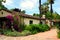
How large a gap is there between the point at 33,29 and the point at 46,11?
3627 cm

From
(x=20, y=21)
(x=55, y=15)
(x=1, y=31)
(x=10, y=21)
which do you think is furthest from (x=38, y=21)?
(x=55, y=15)

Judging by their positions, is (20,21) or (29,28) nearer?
(29,28)

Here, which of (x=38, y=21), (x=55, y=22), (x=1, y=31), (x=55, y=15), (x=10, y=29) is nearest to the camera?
(x=1, y=31)

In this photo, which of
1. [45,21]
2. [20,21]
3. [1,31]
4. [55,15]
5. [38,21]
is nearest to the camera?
[1,31]

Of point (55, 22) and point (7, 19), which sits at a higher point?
point (7, 19)

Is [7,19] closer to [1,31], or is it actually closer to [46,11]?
[1,31]

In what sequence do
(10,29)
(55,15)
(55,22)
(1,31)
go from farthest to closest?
(55,15)
(55,22)
(10,29)
(1,31)

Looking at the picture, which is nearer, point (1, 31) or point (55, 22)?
point (1, 31)

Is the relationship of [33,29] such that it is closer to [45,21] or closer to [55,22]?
[45,21]

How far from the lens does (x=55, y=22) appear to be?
56906mm

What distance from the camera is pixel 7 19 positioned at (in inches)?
1261

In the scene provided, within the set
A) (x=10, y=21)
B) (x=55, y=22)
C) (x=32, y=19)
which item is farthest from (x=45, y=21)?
(x=10, y=21)

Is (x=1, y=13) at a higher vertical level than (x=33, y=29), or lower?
higher

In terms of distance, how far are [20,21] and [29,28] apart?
10.6ft
